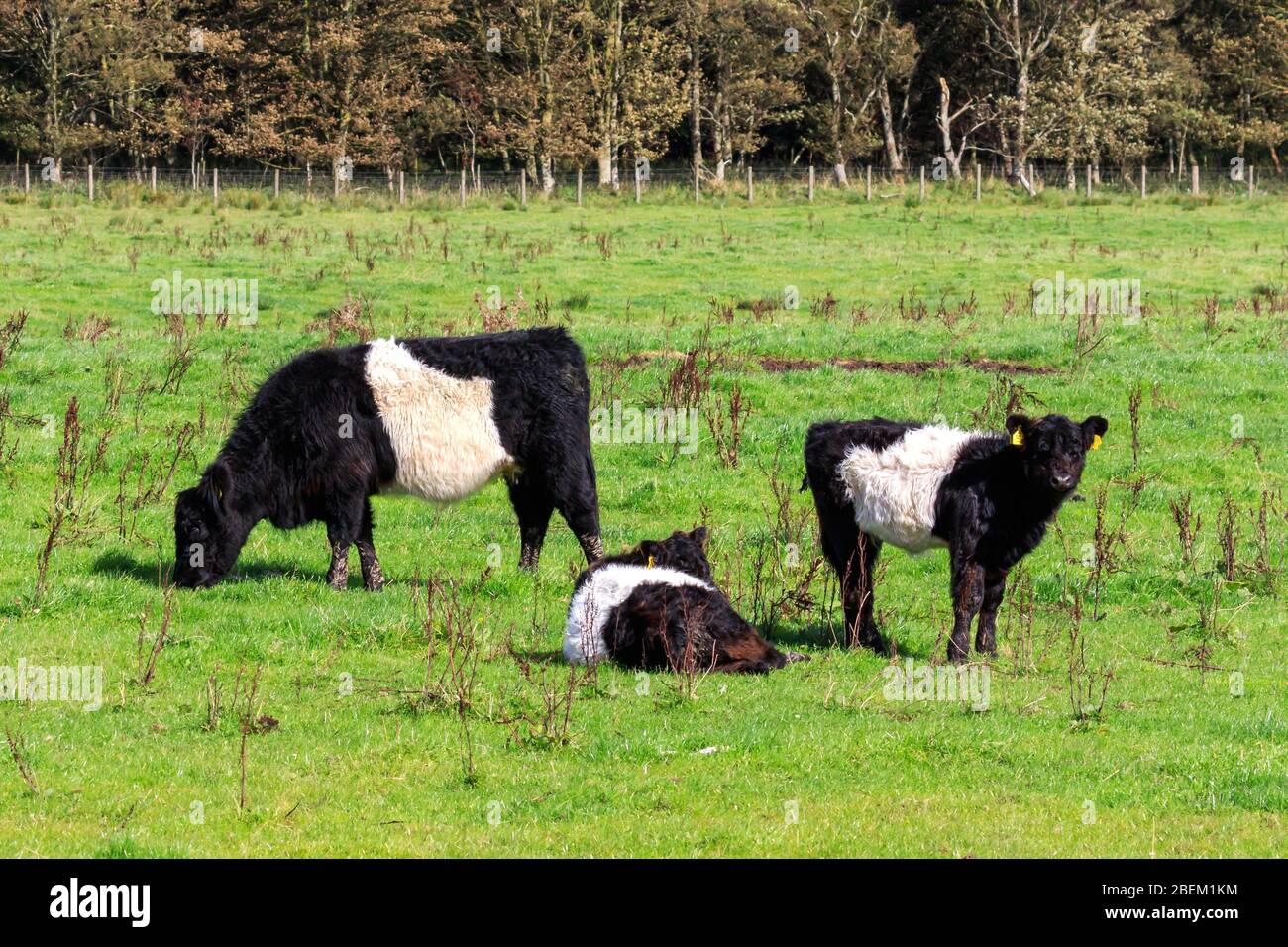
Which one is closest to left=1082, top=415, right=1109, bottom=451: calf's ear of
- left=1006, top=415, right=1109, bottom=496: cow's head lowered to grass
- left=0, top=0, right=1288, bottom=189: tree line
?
left=1006, top=415, right=1109, bottom=496: cow's head lowered to grass

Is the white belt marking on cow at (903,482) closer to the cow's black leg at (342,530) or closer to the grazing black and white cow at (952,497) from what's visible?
the grazing black and white cow at (952,497)

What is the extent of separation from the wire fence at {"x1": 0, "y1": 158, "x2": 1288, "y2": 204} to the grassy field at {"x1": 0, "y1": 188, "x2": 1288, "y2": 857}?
2451 cm

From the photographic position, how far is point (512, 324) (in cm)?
2392

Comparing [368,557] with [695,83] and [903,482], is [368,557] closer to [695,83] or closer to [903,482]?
[903,482]

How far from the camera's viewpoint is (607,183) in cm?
6088

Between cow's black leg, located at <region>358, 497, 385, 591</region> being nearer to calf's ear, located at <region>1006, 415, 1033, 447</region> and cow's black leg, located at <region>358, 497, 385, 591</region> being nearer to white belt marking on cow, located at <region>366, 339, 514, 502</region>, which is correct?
white belt marking on cow, located at <region>366, 339, 514, 502</region>

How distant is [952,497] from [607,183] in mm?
50756

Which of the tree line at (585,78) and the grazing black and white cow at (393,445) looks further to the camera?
the tree line at (585,78)

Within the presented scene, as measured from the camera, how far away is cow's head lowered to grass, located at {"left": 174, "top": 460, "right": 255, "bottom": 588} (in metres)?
13.1

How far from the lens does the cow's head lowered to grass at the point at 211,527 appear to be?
13086 millimetres

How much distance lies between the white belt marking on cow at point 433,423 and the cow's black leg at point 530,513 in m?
0.40

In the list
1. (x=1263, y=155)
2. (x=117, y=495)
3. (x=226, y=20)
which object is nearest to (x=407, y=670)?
(x=117, y=495)

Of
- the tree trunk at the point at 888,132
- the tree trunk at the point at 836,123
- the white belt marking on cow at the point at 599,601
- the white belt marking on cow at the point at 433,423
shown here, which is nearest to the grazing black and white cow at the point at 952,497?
the white belt marking on cow at the point at 599,601
